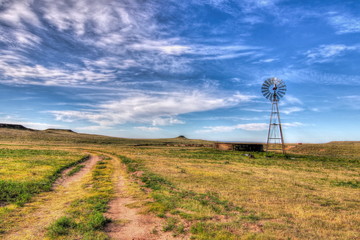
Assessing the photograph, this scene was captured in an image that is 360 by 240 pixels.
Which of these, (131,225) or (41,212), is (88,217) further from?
(41,212)

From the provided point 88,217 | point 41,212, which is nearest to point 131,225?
point 88,217

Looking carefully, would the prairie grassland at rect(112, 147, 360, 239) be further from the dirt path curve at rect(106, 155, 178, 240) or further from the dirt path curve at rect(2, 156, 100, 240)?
the dirt path curve at rect(2, 156, 100, 240)

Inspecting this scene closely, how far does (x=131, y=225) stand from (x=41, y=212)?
18.0ft

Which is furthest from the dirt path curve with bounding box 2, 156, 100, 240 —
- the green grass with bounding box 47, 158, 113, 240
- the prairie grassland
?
the prairie grassland

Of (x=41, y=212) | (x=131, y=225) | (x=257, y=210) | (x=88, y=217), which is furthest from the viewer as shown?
(x=257, y=210)

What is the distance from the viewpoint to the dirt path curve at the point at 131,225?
337 inches

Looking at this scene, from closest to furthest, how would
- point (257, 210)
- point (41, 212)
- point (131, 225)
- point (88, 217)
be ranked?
1. point (131, 225)
2. point (88, 217)
3. point (41, 212)
4. point (257, 210)

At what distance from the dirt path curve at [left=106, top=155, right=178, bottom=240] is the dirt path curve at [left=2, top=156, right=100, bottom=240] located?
8.83 ft

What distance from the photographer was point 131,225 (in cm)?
962

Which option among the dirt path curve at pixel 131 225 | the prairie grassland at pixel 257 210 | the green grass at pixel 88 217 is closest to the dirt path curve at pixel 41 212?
the green grass at pixel 88 217

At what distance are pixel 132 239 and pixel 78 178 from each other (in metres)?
15.8

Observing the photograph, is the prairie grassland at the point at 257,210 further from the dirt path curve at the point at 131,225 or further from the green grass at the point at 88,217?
the green grass at the point at 88,217

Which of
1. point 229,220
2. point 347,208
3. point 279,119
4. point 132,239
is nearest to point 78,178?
point 132,239

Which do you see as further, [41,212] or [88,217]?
[41,212]
